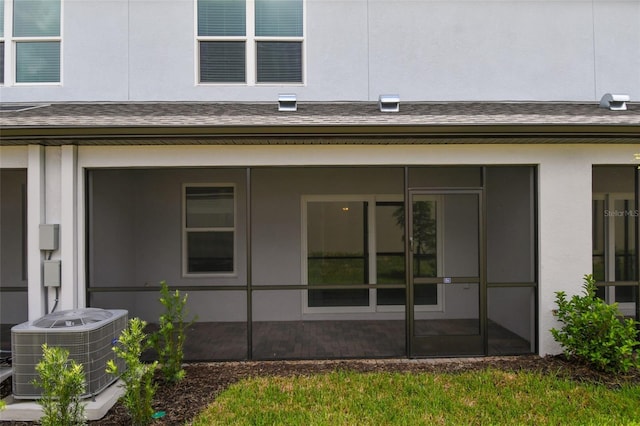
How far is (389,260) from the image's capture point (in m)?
8.59

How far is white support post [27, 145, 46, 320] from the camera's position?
5848mm

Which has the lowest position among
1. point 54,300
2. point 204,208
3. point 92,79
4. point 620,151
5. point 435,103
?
point 54,300

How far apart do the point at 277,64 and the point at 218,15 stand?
1285 mm

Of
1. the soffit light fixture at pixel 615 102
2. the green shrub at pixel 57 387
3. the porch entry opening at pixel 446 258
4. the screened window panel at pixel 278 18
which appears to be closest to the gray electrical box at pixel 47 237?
the green shrub at pixel 57 387

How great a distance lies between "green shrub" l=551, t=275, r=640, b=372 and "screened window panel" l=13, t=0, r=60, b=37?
29.6 feet

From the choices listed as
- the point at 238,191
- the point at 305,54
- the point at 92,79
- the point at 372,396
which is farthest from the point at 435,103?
the point at 92,79

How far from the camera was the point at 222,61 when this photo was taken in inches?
285

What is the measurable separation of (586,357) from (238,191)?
6.32 metres

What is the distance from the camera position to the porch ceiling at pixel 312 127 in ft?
17.7

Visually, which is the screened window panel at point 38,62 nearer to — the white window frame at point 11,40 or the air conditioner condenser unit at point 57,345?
the white window frame at point 11,40

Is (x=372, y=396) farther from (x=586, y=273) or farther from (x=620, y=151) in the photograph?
(x=620, y=151)

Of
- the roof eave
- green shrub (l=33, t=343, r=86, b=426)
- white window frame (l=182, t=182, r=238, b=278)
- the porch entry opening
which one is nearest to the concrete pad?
green shrub (l=33, t=343, r=86, b=426)

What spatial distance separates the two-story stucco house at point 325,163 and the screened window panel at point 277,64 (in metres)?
0.04

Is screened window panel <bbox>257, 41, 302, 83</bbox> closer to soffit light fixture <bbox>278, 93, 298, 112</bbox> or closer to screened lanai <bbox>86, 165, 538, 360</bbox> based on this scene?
soffit light fixture <bbox>278, 93, 298, 112</bbox>
